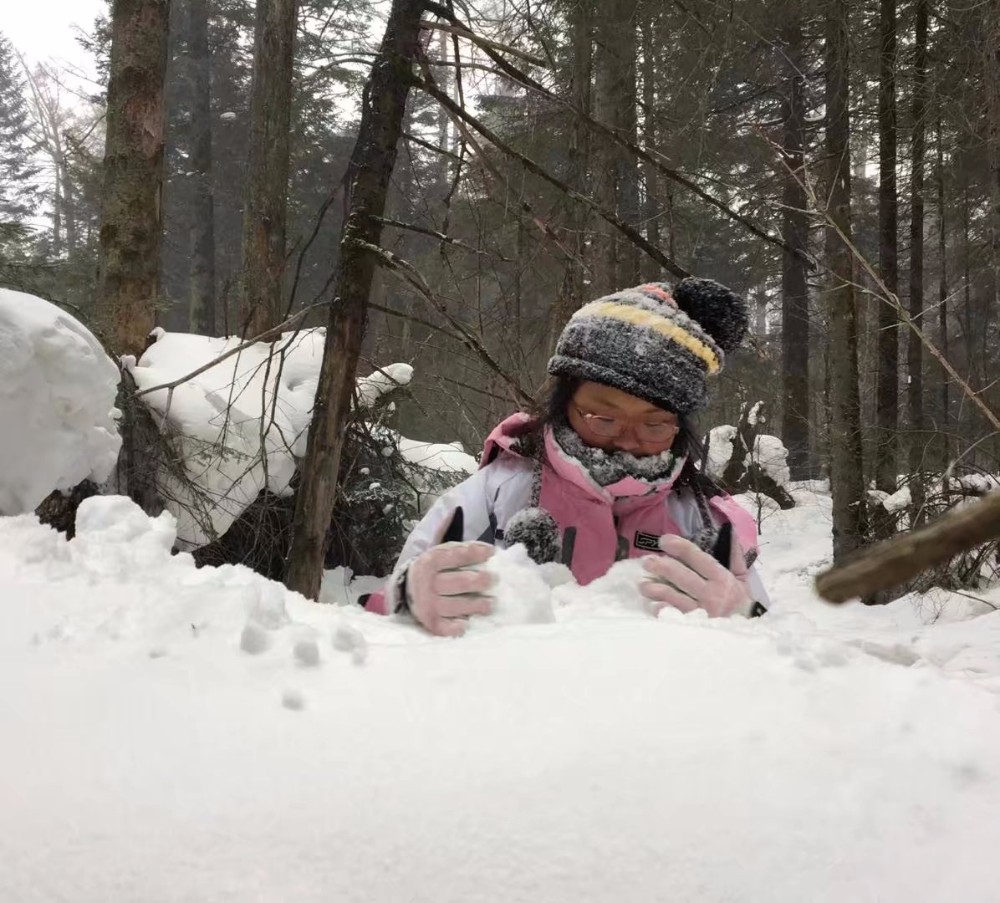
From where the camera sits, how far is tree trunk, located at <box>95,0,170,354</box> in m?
4.05

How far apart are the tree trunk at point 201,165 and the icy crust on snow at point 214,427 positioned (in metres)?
10.2

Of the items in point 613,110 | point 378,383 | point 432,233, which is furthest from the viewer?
point 613,110

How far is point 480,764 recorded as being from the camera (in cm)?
70

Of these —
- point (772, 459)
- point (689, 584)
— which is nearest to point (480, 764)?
point (689, 584)

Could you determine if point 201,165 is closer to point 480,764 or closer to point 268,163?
point 268,163

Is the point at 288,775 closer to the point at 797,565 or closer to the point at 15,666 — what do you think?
the point at 15,666

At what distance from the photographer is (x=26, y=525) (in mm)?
1370

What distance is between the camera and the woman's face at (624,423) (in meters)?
1.91

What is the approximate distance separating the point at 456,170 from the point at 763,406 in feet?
28.8

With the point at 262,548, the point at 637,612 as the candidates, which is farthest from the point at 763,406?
the point at 637,612

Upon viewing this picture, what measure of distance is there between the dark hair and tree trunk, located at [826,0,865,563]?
→ 14.2 feet

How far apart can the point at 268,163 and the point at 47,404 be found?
5.05 metres

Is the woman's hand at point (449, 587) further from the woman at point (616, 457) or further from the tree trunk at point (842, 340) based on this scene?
the tree trunk at point (842, 340)

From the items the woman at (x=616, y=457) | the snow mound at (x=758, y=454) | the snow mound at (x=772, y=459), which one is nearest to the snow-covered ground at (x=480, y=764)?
the woman at (x=616, y=457)
